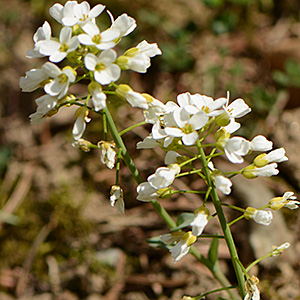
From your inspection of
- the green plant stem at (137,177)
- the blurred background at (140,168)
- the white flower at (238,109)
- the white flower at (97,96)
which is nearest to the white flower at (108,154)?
the green plant stem at (137,177)

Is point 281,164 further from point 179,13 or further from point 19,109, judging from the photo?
point 19,109

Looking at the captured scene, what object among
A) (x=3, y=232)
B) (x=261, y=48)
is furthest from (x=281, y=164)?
(x=3, y=232)

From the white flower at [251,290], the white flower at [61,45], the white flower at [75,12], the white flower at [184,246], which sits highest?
the white flower at [75,12]

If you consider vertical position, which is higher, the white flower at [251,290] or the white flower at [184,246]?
the white flower at [184,246]

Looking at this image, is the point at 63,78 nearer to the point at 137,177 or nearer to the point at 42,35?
the point at 42,35

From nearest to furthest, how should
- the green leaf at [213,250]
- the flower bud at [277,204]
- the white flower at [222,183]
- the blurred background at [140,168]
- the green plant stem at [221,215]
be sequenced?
the white flower at [222,183] → the green plant stem at [221,215] → the flower bud at [277,204] → the green leaf at [213,250] → the blurred background at [140,168]

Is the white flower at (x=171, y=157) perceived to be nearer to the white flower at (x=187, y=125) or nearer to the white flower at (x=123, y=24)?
the white flower at (x=187, y=125)
